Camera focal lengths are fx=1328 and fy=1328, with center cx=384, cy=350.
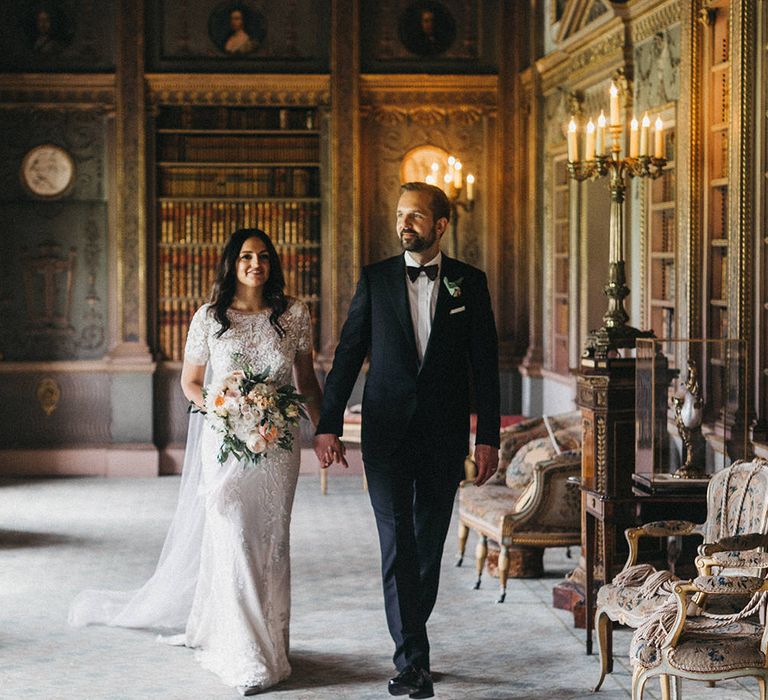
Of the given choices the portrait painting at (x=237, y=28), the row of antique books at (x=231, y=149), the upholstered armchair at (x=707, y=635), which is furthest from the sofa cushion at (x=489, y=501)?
the portrait painting at (x=237, y=28)

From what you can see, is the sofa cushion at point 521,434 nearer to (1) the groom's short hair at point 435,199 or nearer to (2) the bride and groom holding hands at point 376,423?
(2) the bride and groom holding hands at point 376,423

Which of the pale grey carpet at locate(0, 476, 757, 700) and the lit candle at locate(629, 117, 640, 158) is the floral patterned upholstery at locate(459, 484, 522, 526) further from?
the lit candle at locate(629, 117, 640, 158)

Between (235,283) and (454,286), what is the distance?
103cm

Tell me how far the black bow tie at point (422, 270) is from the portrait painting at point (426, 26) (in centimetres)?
663

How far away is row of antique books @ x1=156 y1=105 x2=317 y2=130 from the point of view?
11258mm

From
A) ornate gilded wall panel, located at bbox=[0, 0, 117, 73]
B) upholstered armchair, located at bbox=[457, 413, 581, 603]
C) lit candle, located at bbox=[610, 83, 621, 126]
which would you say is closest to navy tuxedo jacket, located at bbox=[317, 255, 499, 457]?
upholstered armchair, located at bbox=[457, 413, 581, 603]

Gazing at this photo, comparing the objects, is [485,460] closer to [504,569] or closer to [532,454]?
[504,569]

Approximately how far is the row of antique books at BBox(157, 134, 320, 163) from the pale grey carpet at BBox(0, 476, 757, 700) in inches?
137

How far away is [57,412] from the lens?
11273 millimetres

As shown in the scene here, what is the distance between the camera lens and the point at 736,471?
4883 millimetres

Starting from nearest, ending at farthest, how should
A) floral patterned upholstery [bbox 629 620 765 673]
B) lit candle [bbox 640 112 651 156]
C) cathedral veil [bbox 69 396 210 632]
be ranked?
floral patterned upholstery [bbox 629 620 765 673], cathedral veil [bbox 69 396 210 632], lit candle [bbox 640 112 651 156]

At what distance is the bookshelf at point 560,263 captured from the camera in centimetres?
993

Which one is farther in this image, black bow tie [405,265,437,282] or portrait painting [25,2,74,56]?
portrait painting [25,2,74,56]

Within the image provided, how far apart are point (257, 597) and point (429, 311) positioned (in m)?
1.34
